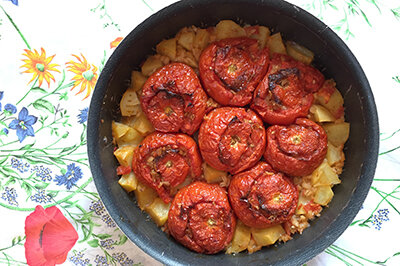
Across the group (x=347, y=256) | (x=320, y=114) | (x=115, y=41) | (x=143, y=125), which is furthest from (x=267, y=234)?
(x=115, y=41)

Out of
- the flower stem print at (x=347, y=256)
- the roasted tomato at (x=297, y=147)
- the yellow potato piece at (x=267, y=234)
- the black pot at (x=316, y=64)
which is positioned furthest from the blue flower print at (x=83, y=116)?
the flower stem print at (x=347, y=256)

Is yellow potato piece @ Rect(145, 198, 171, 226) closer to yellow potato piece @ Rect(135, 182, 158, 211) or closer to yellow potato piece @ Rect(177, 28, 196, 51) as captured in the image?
yellow potato piece @ Rect(135, 182, 158, 211)

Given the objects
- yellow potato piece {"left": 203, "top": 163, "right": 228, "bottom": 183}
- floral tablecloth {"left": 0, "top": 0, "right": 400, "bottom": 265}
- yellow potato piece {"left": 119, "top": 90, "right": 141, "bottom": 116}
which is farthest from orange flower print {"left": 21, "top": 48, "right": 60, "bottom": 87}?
yellow potato piece {"left": 203, "top": 163, "right": 228, "bottom": 183}

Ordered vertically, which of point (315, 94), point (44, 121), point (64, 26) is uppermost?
point (64, 26)

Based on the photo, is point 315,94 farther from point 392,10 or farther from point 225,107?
point 392,10

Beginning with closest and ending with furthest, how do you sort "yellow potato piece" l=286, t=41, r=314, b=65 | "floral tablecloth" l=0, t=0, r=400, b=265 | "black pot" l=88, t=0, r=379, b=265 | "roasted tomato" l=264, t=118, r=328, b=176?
"black pot" l=88, t=0, r=379, b=265
"roasted tomato" l=264, t=118, r=328, b=176
"yellow potato piece" l=286, t=41, r=314, b=65
"floral tablecloth" l=0, t=0, r=400, b=265

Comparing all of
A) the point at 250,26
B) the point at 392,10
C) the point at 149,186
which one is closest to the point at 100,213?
the point at 149,186

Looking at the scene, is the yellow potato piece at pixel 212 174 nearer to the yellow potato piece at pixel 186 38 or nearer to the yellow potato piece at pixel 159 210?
the yellow potato piece at pixel 159 210

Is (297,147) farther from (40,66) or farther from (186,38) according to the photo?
(40,66)
